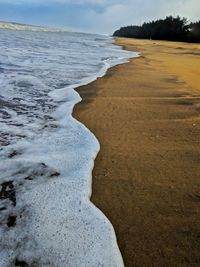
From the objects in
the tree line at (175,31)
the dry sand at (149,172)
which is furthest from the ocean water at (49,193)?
the tree line at (175,31)

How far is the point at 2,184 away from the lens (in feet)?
10.3

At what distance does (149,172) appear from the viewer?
3.46m

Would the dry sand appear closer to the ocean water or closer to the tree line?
the ocean water

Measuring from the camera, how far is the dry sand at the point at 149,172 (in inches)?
97.4

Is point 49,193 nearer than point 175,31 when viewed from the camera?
Yes

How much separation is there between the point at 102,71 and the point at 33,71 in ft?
6.59

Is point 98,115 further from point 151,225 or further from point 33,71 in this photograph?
point 33,71

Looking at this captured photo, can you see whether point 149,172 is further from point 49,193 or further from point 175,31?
point 175,31

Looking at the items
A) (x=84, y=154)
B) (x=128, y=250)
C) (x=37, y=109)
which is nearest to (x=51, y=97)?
(x=37, y=109)

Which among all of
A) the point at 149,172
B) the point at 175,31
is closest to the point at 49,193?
the point at 149,172

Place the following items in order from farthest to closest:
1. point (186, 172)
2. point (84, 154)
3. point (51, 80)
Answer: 1. point (51, 80)
2. point (84, 154)
3. point (186, 172)

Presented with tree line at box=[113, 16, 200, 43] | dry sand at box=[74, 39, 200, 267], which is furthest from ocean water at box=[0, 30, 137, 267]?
tree line at box=[113, 16, 200, 43]

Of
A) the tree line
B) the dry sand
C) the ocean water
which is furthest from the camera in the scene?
the tree line

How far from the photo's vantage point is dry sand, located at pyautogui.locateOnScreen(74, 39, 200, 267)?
2.47 meters
